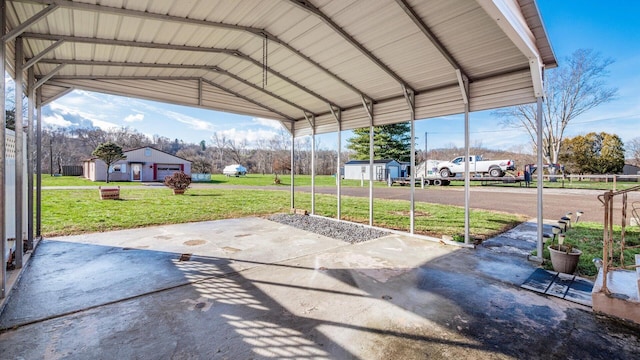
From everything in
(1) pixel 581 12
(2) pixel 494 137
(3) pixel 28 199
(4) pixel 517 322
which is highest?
(1) pixel 581 12

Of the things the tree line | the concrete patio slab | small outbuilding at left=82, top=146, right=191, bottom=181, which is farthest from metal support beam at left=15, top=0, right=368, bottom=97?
the tree line

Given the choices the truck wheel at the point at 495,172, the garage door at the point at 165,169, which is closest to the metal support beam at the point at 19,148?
the truck wheel at the point at 495,172

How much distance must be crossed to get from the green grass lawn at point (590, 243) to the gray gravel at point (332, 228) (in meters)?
3.15

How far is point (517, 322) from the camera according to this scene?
8.55ft

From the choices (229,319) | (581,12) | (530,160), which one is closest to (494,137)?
(530,160)

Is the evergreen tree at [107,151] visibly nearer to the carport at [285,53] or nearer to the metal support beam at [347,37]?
the carport at [285,53]

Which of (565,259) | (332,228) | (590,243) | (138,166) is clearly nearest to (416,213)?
(332,228)

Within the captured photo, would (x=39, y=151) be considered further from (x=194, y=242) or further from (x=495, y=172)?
(x=495, y=172)

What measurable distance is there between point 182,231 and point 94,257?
2044mm

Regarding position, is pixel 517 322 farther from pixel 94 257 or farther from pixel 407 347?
pixel 94 257

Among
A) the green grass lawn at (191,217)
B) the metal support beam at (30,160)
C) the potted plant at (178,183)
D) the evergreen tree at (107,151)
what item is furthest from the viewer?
the evergreen tree at (107,151)

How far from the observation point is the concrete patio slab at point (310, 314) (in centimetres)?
219

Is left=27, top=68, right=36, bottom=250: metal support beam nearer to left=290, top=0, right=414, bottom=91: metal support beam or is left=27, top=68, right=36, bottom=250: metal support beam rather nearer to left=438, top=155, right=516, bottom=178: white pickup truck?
left=290, top=0, right=414, bottom=91: metal support beam

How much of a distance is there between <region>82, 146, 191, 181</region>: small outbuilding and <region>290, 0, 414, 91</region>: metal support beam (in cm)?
2909
